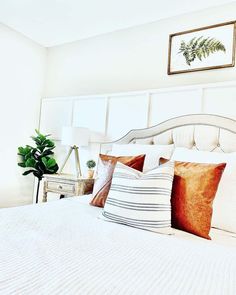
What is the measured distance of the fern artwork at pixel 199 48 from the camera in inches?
91.4

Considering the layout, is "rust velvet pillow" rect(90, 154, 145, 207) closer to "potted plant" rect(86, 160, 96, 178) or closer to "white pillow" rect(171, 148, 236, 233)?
"white pillow" rect(171, 148, 236, 233)

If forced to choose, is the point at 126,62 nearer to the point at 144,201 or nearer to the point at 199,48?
the point at 199,48

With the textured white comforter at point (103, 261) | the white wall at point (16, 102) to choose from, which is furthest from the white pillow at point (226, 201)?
the white wall at point (16, 102)

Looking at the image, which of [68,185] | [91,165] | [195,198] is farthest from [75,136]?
[195,198]

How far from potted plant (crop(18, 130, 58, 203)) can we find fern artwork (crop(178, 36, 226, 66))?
1.89m

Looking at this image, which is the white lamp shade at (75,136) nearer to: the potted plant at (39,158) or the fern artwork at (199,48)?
the potted plant at (39,158)

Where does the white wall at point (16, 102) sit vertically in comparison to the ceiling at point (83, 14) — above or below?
below

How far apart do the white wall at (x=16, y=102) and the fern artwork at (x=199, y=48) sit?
2.03m

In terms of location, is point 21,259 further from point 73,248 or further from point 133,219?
point 133,219

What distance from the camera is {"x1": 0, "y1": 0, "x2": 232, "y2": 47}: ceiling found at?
2.46m

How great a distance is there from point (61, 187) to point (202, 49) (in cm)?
197

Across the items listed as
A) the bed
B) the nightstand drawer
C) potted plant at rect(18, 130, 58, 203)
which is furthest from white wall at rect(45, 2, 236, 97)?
the bed

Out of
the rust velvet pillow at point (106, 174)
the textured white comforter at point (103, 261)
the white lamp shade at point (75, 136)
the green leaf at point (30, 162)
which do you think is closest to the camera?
the textured white comforter at point (103, 261)

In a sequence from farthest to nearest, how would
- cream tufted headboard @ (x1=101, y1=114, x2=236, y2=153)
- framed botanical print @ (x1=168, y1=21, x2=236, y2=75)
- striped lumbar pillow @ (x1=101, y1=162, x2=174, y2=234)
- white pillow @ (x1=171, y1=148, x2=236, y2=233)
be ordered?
framed botanical print @ (x1=168, y1=21, x2=236, y2=75)
cream tufted headboard @ (x1=101, y1=114, x2=236, y2=153)
white pillow @ (x1=171, y1=148, x2=236, y2=233)
striped lumbar pillow @ (x1=101, y1=162, x2=174, y2=234)
